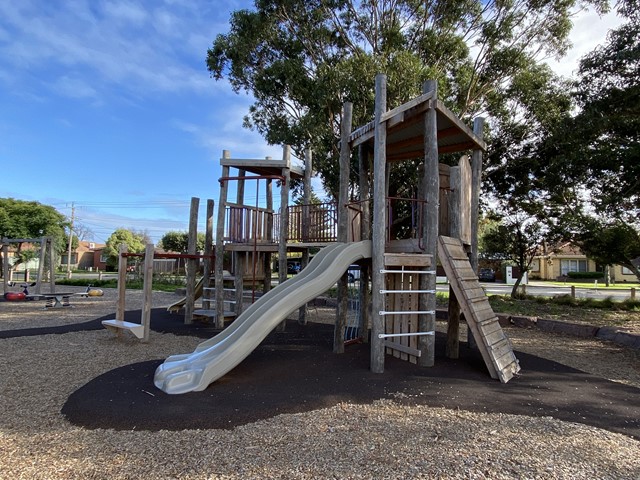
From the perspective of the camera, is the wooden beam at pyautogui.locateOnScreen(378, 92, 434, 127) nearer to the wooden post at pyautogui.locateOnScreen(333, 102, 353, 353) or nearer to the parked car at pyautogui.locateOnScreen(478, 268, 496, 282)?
the wooden post at pyautogui.locateOnScreen(333, 102, 353, 353)

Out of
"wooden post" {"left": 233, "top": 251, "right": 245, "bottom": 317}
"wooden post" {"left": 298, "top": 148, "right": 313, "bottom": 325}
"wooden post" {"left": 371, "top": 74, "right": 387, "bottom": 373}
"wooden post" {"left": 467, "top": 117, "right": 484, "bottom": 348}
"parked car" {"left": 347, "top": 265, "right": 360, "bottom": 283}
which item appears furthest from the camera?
"wooden post" {"left": 233, "top": 251, "right": 245, "bottom": 317}

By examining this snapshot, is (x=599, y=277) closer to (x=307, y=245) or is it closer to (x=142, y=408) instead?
(x=307, y=245)

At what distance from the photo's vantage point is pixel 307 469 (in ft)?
9.48

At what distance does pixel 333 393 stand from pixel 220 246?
5803 mm

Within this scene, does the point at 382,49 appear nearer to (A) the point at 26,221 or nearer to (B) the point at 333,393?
(B) the point at 333,393

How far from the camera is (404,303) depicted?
6500 mm

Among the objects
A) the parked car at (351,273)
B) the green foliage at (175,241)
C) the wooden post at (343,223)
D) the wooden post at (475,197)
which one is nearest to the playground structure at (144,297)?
the wooden post at (343,223)

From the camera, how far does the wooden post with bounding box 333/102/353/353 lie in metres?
6.77

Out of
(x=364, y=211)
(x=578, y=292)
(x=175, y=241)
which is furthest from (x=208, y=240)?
(x=175, y=241)

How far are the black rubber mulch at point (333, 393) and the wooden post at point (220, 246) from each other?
11.8ft

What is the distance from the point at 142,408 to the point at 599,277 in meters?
45.7

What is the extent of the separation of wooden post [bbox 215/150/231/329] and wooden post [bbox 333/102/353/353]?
3.77 metres

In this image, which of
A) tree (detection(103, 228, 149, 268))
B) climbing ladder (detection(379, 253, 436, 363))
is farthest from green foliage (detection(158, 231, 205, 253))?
climbing ladder (detection(379, 253, 436, 363))

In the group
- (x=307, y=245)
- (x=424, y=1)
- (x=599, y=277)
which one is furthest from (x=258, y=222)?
(x=599, y=277)
